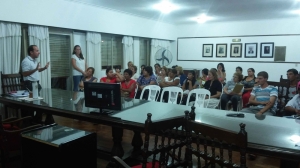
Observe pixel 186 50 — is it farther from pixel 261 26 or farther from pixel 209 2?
pixel 209 2

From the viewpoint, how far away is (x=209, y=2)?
520cm

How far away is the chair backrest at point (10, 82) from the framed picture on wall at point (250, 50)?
654 centimetres

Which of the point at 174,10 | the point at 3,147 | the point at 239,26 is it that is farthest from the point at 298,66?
the point at 3,147

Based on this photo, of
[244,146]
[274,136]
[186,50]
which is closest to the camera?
[244,146]

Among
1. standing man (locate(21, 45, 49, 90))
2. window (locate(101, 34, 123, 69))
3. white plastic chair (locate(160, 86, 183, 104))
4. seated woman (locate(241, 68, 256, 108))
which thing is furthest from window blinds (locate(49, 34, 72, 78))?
seated woman (locate(241, 68, 256, 108))

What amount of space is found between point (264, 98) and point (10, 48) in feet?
13.7

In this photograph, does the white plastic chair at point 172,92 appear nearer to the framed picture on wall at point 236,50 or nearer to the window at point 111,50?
the window at point 111,50

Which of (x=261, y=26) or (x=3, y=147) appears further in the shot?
(x=261, y=26)

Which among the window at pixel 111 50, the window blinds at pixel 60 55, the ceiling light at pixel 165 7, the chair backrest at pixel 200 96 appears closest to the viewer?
the chair backrest at pixel 200 96

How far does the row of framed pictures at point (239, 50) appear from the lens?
770 cm

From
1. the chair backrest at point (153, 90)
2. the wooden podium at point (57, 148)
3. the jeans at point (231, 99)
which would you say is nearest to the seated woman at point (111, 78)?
the chair backrest at point (153, 90)

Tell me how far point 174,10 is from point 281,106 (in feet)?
10.8

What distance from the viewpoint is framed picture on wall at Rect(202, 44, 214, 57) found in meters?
8.52

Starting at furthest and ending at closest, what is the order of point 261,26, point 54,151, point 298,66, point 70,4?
point 261,26, point 298,66, point 70,4, point 54,151
